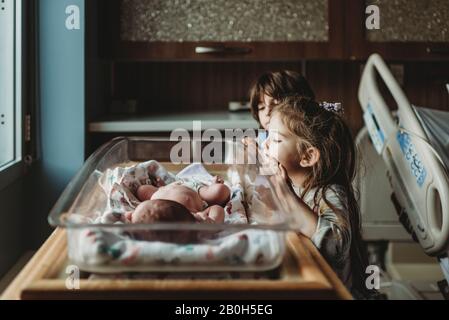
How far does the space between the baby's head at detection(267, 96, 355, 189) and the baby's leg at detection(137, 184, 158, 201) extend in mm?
259

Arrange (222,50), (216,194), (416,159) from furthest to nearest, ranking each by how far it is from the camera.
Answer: (222,50), (416,159), (216,194)

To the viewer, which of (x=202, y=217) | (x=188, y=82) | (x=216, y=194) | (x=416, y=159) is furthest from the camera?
(x=188, y=82)

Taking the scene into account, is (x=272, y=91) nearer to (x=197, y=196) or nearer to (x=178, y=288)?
(x=197, y=196)

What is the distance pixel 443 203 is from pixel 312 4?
94 centimetres

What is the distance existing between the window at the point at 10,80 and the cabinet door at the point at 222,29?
1.26 feet

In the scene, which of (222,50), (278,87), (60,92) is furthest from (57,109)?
(278,87)

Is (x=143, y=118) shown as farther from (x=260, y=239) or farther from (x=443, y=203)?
(x=260, y=239)

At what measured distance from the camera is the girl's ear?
1.12 metres

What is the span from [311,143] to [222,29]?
0.88m

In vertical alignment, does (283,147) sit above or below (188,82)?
below

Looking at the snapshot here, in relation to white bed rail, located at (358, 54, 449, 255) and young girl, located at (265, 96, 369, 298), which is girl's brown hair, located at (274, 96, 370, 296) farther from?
white bed rail, located at (358, 54, 449, 255)

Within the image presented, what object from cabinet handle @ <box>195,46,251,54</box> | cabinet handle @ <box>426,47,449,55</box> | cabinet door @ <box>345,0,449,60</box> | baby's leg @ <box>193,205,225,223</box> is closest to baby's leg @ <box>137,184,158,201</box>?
baby's leg @ <box>193,205,225,223</box>

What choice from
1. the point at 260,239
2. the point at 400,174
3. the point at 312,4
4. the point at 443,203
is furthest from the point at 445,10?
the point at 260,239

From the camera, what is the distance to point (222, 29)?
6.17 feet
